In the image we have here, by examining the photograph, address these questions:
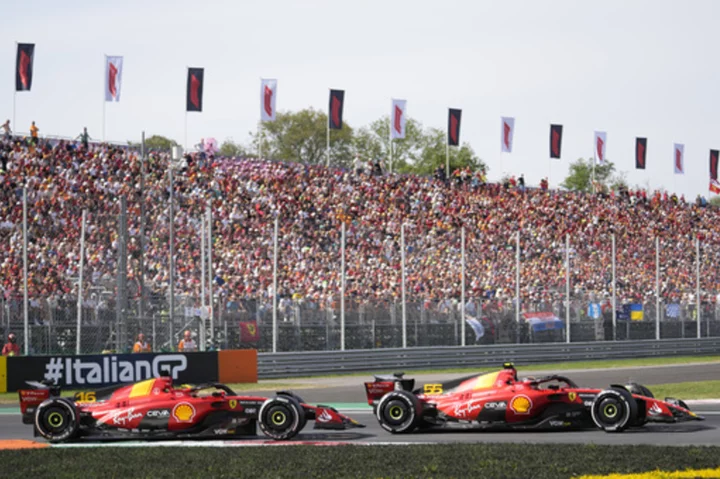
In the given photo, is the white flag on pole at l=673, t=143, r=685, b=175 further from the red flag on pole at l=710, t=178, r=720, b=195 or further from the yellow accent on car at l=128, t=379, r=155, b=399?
the yellow accent on car at l=128, t=379, r=155, b=399

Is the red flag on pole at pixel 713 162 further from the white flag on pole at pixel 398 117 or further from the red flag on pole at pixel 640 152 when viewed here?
the white flag on pole at pixel 398 117

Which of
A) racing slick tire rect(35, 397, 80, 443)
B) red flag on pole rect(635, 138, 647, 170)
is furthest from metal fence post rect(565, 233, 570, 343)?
red flag on pole rect(635, 138, 647, 170)

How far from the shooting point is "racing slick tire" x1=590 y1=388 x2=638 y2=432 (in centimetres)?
1587

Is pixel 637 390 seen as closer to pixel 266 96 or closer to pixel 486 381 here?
pixel 486 381

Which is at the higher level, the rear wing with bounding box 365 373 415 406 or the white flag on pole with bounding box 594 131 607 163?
the white flag on pole with bounding box 594 131 607 163

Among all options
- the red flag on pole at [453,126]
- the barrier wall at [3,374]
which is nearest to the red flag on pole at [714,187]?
the red flag on pole at [453,126]

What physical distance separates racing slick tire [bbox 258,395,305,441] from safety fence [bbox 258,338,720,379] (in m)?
14.4

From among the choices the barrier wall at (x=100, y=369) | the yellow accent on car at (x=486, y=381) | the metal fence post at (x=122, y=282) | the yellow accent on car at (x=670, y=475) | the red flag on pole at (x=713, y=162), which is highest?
the red flag on pole at (x=713, y=162)

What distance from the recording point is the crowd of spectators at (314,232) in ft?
110

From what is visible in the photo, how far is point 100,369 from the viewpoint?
25.8m

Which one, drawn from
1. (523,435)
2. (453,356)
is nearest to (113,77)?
(453,356)

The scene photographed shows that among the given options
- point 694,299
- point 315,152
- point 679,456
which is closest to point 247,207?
point 694,299

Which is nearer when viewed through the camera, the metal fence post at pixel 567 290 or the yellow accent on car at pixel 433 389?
the yellow accent on car at pixel 433 389

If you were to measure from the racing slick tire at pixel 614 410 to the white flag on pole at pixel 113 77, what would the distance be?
32.0m
